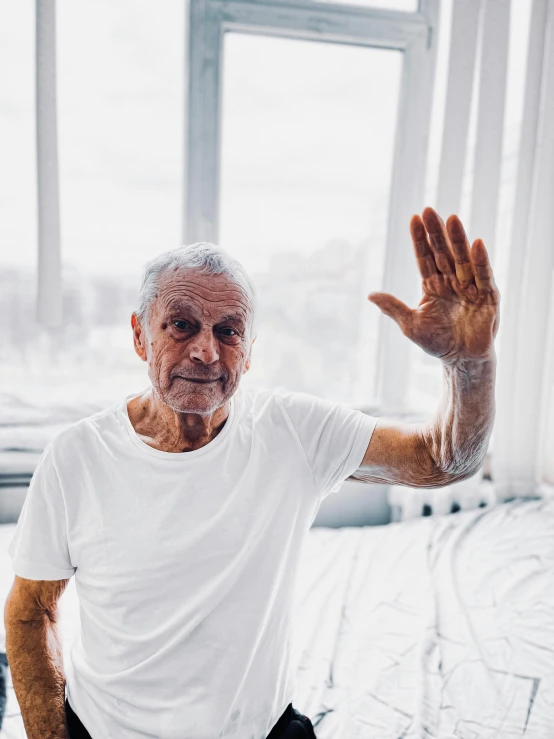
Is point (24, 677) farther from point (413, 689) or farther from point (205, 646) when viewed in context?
point (413, 689)

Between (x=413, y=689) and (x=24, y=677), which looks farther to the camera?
(x=413, y=689)

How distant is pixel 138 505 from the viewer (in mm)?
885

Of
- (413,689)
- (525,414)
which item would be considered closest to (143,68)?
(525,414)

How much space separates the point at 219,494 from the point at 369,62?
1.88 meters

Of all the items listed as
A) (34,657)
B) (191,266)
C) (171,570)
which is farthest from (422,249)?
(34,657)

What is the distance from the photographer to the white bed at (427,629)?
3.54 feet

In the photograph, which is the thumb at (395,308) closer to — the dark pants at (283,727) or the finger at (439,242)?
the finger at (439,242)

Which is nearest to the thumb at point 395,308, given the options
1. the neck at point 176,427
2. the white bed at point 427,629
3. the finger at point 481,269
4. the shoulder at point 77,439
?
the finger at point 481,269

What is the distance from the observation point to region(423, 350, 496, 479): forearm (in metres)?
0.86

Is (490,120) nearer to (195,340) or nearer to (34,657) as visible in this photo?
(195,340)

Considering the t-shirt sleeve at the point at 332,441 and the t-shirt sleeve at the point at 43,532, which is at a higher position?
the t-shirt sleeve at the point at 332,441

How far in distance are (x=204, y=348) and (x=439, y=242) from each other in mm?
404

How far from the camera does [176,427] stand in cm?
95

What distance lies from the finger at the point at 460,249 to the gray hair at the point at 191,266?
1.15ft
